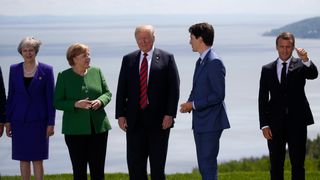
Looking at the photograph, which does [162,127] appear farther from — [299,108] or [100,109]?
→ [299,108]

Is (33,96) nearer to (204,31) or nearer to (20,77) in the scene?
(20,77)

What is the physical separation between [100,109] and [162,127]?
712mm

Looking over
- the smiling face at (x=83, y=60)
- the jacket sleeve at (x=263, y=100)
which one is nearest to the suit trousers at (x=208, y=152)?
the jacket sleeve at (x=263, y=100)

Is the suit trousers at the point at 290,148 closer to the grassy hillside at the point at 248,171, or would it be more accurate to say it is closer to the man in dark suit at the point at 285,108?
the man in dark suit at the point at 285,108

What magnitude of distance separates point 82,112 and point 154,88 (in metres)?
0.82

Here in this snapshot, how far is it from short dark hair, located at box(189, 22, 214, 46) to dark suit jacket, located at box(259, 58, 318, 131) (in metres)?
0.92

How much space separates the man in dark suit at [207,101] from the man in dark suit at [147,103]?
0.41 metres

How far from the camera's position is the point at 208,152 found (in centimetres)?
856

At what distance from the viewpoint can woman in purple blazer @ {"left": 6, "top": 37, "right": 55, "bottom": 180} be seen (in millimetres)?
9383

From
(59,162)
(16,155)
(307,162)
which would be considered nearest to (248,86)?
(307,162)

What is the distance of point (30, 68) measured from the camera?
369 inches

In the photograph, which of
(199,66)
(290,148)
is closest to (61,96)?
(199,66)

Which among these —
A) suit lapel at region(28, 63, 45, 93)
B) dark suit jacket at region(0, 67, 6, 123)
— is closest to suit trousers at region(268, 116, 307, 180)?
suit lapel at region(28, 63, 45, 93)

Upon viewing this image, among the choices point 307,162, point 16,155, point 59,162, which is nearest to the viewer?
point 16,155
